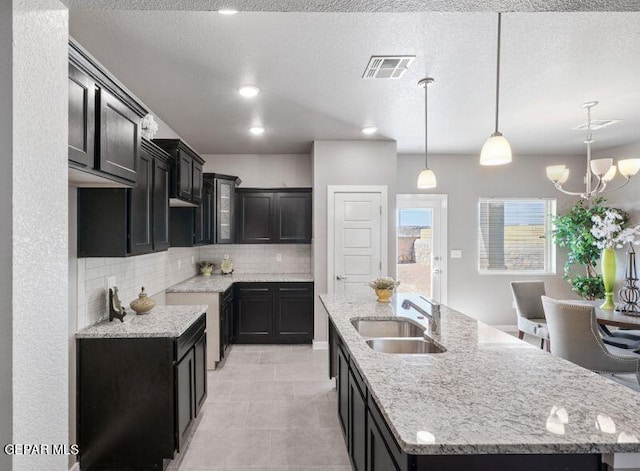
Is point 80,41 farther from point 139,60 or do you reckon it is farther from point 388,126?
point 388,126

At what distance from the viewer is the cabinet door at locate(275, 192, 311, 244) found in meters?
5.24

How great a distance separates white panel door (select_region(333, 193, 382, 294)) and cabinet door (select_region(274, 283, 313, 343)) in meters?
0.43

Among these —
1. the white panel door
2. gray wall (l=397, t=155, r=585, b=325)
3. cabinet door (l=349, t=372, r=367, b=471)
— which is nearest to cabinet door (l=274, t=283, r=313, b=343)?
the white panel door

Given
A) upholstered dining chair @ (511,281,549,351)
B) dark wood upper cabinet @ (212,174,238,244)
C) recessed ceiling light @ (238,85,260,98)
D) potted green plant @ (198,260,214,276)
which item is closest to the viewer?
recessed ceiling light @ (238,85,260,98)

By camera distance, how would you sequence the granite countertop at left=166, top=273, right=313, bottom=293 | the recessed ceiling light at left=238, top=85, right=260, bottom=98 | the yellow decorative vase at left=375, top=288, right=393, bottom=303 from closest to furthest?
the recessed ceiling light at left=238, top=85, right=260, bottom=98 → the yellow decorative vase at left=375, top=288, right=393, bottom=303 → the granite countertop at left=166, top=273, right=313, bottom=293

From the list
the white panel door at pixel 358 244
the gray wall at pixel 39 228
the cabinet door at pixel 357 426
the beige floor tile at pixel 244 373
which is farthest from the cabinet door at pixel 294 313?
the gray wall at pixel 39 228

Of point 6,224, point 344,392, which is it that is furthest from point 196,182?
point 6,224

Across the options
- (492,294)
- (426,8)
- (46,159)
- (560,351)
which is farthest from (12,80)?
(492,294)

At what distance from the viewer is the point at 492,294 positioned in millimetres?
5711

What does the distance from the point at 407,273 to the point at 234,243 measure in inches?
106

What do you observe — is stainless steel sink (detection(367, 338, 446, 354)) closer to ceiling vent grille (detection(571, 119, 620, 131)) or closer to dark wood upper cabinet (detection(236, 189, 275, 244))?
dark wood upper cabinet (detection(236, 189, 275, 244))

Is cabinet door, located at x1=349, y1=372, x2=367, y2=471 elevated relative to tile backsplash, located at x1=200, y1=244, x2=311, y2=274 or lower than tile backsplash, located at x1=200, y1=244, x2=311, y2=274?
lower

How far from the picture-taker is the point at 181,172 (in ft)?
11.2

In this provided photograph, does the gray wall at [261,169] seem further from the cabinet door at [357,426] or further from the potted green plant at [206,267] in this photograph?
the cabinet door at [357,426]
